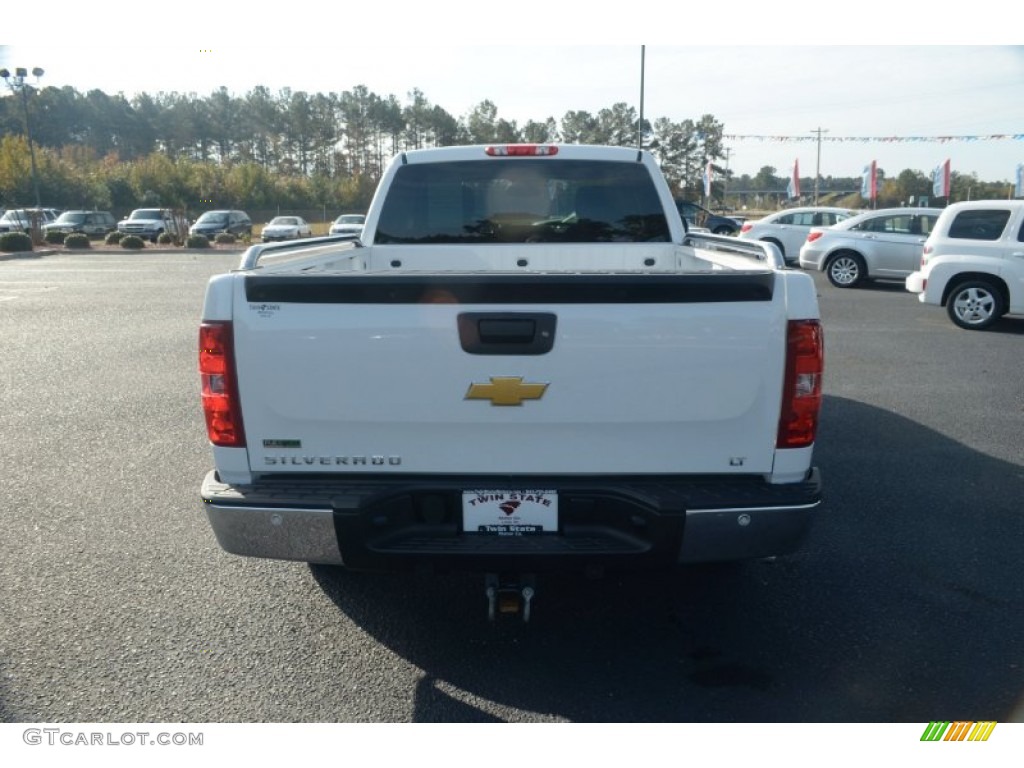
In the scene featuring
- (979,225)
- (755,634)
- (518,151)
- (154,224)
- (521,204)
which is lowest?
(755,634)

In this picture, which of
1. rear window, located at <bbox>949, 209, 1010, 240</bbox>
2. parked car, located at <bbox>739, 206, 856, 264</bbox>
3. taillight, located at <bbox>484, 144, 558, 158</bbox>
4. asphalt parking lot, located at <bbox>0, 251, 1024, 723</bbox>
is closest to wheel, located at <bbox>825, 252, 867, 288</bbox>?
parked car, located at <bbox>739, 206, 856, 264</bbox>

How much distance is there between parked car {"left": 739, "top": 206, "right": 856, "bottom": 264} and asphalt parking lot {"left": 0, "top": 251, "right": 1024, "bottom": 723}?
581 inches

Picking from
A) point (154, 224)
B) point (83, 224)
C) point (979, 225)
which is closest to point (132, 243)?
point (154, 224)

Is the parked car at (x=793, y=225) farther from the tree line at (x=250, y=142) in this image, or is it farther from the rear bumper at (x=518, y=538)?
the tree line at (x=250, y=142)

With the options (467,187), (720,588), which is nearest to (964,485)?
(720,588)

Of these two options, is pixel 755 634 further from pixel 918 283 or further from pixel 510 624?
pixel 918 283

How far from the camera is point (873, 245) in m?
16.9

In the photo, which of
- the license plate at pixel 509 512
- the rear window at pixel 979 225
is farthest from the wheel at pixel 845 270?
the license plate at pixel 509 512

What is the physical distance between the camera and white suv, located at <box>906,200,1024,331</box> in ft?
37.4

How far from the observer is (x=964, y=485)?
5508 mm

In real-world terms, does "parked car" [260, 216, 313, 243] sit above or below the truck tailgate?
below

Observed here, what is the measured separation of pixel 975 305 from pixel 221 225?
117 feet

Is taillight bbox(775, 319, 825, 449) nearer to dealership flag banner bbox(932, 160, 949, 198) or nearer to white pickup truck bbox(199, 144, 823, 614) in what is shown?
white pickup truck bbox(199, 144, 823, 614)

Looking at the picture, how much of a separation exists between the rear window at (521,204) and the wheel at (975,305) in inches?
328
